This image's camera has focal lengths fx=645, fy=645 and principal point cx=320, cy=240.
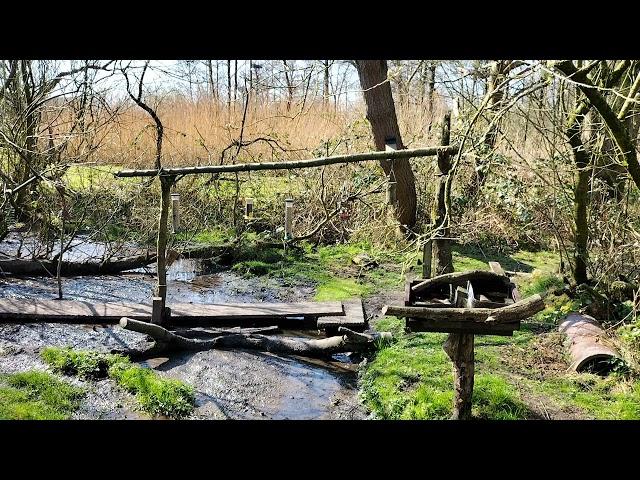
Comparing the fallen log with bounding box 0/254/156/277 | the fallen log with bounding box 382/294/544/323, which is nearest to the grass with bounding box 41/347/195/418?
the fallen log with bounding box 382/294/544/323

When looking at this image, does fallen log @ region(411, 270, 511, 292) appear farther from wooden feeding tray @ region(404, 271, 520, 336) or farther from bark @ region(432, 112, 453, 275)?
bark @ region(432, 112, 453, 275)

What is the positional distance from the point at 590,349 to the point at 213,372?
11.6 ft

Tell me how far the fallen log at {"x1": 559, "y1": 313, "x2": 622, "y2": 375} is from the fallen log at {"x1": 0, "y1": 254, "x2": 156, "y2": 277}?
252 inches

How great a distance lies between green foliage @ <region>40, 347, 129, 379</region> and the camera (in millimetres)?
6035

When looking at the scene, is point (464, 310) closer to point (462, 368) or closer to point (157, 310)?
point (462, 368)

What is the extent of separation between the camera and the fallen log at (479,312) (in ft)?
12.6

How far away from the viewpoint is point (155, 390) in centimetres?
564

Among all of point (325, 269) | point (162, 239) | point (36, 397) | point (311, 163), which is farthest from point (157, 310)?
point (325, 269)
